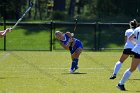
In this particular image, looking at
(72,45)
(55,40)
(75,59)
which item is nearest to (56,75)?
(75,59)

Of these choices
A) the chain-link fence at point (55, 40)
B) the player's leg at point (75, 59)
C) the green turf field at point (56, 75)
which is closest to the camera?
the green turf field at point (56, 75)

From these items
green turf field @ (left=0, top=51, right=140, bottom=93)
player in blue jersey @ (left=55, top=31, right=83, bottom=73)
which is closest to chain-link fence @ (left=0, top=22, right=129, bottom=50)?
green turf field @ (left=0, top=51, right=140, bottom=93)

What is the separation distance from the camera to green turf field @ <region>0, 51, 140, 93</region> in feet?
52.9

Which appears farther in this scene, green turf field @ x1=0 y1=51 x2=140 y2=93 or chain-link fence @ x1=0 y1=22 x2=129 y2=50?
chain-link fence @ x1=0 y1=22 x2=129 y2=50

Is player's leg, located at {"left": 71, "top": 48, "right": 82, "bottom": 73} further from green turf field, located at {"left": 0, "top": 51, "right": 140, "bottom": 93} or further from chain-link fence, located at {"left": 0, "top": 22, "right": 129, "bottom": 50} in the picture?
chain-link fence, located at {"left": 0, "top": 22, "right": 129, "bottom": 50}

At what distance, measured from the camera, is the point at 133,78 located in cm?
1894

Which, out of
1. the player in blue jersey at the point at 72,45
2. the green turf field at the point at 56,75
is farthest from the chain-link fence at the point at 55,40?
the player in blue jersey at the point at 72,45

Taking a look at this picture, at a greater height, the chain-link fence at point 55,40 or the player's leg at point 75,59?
the player's leg at point 75,59

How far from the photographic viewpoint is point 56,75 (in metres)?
19.8

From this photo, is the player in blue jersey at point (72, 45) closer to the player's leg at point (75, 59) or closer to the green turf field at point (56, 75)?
the player's leg at point (75, 59)

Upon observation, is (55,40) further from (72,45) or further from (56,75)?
(56,75)

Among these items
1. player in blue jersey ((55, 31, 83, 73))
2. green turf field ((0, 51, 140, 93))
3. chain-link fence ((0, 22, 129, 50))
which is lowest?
chain-link fence ((0, 22, 129, 50))

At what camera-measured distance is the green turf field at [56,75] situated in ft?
52.9

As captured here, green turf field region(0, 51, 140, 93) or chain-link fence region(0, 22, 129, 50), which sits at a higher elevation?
green turf field region(0, 51, 140, 93)
